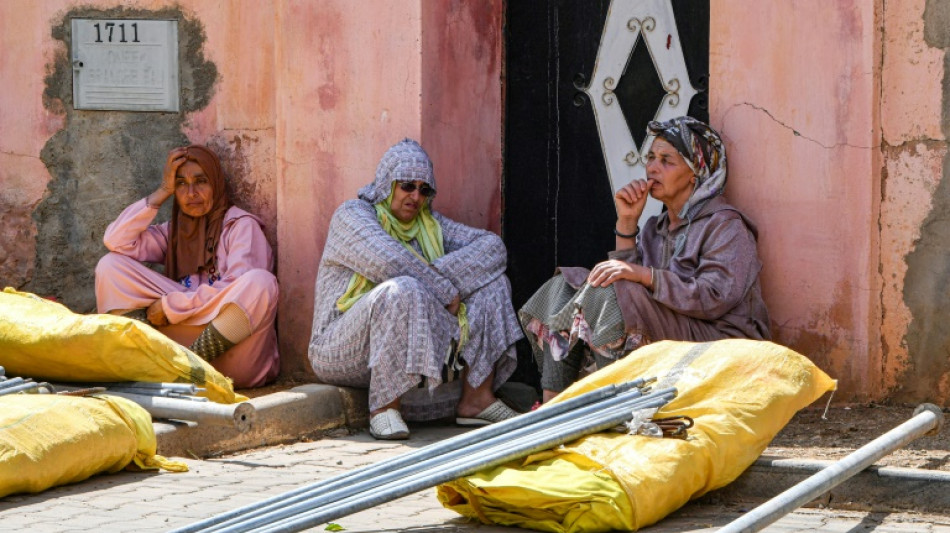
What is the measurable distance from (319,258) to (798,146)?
7.66 feet

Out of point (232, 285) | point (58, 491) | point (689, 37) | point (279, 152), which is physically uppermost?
point (689, 37)

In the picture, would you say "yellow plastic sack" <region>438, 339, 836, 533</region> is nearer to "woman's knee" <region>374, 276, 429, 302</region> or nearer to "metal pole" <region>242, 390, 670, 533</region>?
"metal pole" <region>242, 390, 670, 533</region>

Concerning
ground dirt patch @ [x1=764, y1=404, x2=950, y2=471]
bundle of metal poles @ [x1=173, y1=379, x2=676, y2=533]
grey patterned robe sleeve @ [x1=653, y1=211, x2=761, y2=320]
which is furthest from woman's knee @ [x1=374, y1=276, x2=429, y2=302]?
bundle of metal poles @ [x1=173, y1=379, x2=676, y2=533]

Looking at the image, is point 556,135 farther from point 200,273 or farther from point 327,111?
point 200,273

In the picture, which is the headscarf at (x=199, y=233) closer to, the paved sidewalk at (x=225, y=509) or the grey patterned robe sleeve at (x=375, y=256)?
the grey patterned robe sleeve at (x=375, y=256)

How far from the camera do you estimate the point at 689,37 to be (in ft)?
24.3

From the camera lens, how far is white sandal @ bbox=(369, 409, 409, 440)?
670cm

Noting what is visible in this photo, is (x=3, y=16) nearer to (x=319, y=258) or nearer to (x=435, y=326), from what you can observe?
(x=319, y=258)

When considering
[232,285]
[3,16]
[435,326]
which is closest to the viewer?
[435,326]

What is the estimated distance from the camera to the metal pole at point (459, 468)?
411cm

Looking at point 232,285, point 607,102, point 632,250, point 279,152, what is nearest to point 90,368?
point 232,285

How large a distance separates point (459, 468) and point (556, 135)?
3.46 meters

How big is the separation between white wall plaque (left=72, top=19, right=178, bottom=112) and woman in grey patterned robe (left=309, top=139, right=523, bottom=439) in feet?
4.63

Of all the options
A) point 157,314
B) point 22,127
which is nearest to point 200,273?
point 157,314
